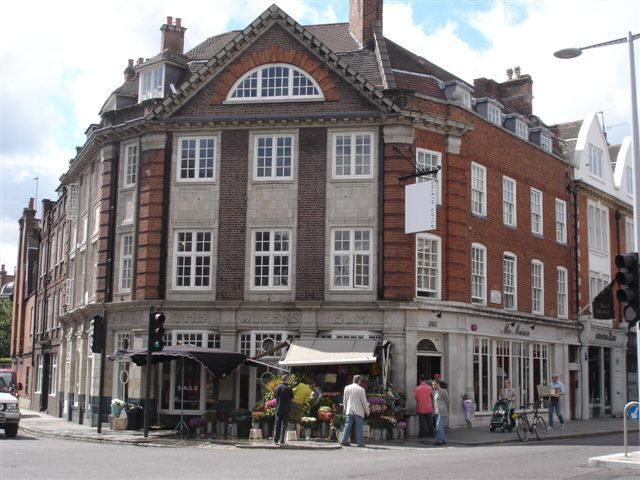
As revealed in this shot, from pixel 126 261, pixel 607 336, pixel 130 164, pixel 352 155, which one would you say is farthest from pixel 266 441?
pixel 607 336

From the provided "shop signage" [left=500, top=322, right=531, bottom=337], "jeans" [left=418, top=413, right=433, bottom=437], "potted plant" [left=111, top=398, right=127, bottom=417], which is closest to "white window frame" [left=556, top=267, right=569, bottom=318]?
"shop signage" [left=500, top=322, right=531, bottom=337]

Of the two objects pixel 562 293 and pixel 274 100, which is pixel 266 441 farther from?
pixel 562 293

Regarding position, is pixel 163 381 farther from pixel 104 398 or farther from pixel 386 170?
pixel 386 170

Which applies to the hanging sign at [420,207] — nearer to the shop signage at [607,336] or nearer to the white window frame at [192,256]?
the white window frame at [192,256]

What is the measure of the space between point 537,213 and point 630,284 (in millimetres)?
18554

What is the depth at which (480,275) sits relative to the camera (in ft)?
94.1

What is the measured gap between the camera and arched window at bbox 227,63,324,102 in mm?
27094

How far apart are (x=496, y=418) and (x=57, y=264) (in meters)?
25.8

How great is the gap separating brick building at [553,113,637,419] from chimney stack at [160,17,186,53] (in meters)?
17.3

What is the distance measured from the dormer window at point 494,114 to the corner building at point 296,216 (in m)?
0.64

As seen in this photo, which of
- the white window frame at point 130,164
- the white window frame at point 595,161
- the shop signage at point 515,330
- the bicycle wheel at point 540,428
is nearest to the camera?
the bicycle wheel at point 540,428

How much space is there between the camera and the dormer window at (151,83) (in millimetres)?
29395

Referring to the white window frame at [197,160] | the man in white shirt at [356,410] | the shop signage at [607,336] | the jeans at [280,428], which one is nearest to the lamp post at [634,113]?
the man in white shirt at [356,410]

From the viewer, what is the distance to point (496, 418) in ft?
82.4
